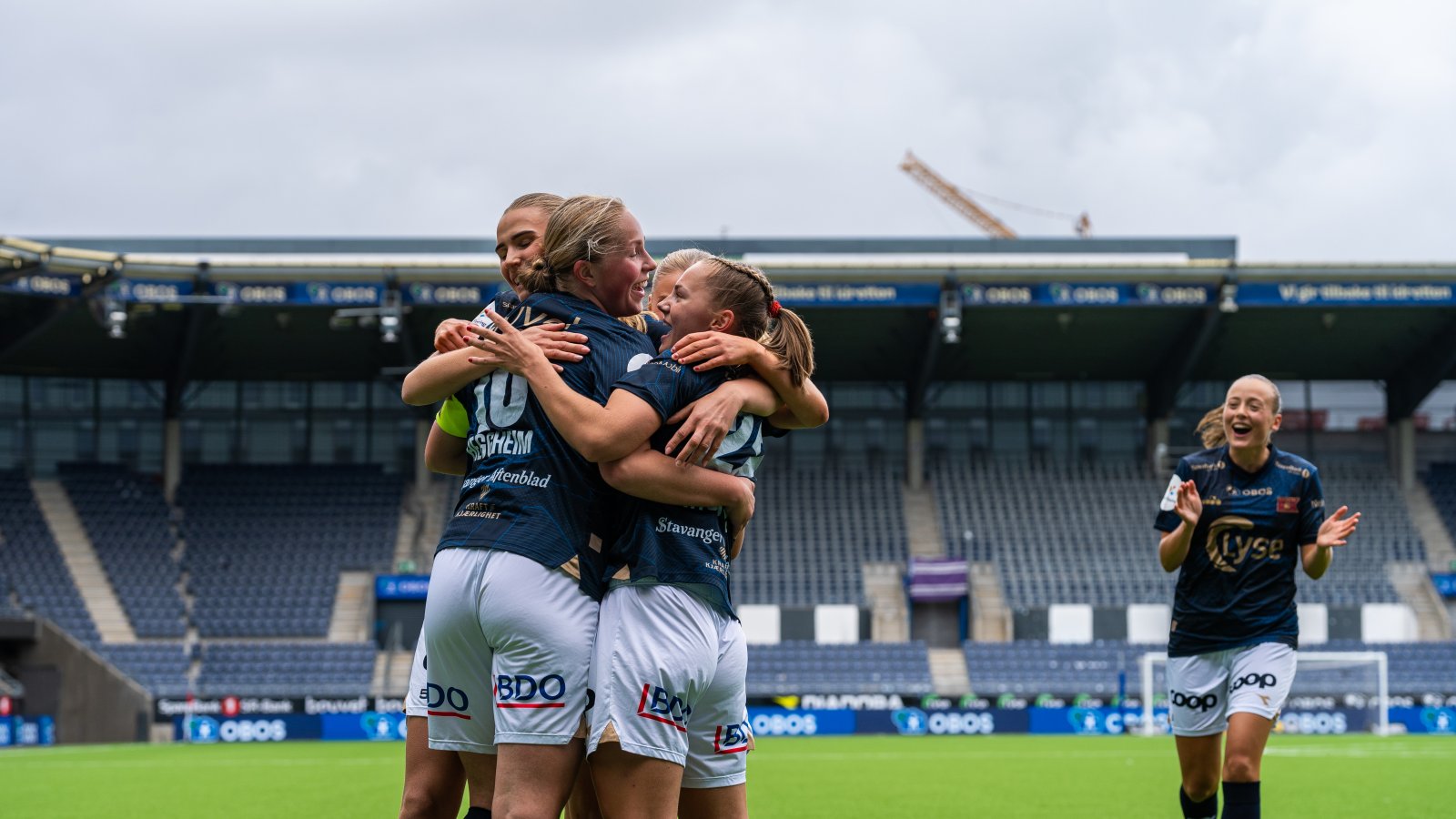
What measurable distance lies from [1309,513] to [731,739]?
4404 millimetres

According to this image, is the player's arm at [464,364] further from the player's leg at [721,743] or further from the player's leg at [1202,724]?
the player's leg at [1202,724]

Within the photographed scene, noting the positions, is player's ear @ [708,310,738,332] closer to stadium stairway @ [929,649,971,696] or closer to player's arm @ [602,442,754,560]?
player's arm @ [602,442,754,560]

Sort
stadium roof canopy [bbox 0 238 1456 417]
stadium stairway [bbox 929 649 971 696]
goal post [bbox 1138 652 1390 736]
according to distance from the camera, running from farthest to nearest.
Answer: stadium stairway [bbox 929 649 971 696], stadium roof canopy [bbox 0 238 1456 417], goal post [bbox 1138 652 1390 736]


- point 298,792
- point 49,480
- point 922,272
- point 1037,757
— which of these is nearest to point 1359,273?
point 922,272

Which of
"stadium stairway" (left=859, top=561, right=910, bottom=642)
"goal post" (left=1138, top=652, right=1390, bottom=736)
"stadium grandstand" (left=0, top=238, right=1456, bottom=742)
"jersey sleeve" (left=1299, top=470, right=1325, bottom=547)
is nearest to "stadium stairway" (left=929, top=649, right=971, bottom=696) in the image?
"stadium grandstand" (left=0, top=238, right=1456, bottom=742)

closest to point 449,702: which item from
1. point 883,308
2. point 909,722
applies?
point 909,722

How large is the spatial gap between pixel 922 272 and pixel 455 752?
1264 inches

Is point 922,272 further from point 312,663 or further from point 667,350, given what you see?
point 667,350

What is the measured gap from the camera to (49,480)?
40.1m

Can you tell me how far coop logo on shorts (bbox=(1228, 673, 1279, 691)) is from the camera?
23.8 ft

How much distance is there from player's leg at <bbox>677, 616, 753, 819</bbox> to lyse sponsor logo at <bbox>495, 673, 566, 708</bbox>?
488mm

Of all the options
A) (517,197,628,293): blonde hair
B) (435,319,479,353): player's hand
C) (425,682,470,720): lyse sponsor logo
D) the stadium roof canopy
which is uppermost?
the stadium roof canopy

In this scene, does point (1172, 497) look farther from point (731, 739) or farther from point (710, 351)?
point (710, 351)

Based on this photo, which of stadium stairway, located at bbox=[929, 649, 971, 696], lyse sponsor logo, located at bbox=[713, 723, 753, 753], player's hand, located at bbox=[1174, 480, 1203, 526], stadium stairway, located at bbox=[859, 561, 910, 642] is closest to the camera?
lyse sponsor logo, located at bbox=[713, 723, 753, 753]
